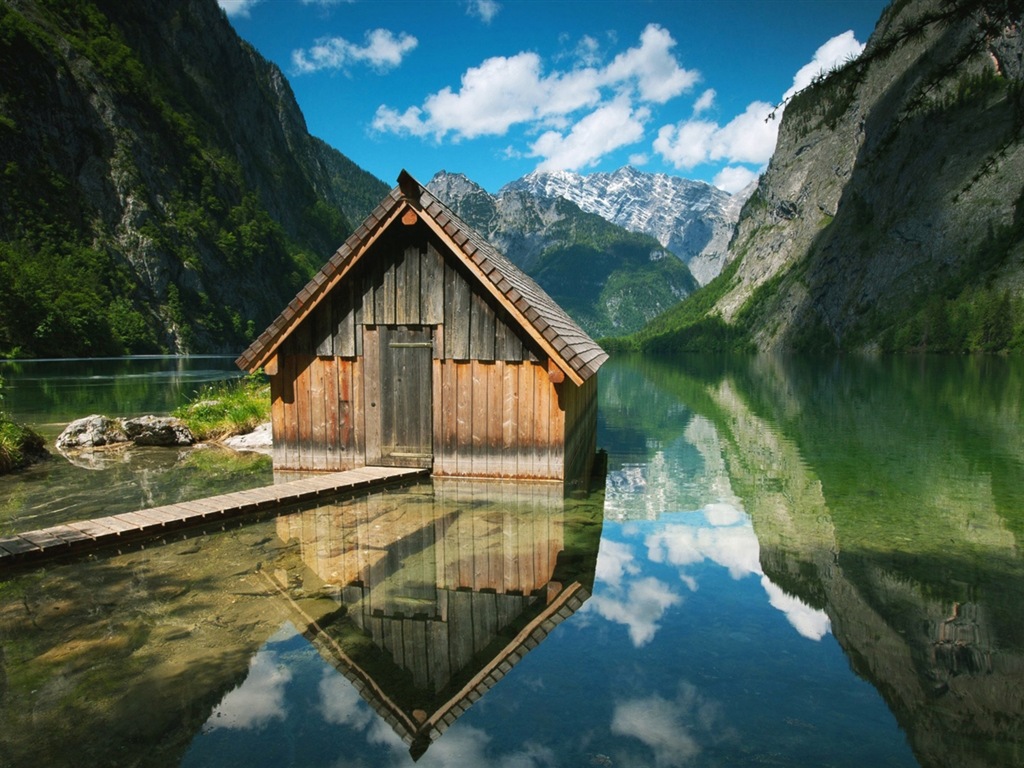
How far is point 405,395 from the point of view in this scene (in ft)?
41.6

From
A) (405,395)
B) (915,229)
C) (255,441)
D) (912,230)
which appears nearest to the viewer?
(405,395)

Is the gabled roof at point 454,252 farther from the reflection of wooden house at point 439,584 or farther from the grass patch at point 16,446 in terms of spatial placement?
the grass patch at point 16,446

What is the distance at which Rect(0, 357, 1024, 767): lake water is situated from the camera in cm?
483

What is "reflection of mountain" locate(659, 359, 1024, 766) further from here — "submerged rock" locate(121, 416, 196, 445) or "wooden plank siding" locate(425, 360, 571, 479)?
"submerged rock" locate(121, 416, 196, 445)

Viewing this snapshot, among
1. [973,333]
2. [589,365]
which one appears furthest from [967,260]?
[589,365]

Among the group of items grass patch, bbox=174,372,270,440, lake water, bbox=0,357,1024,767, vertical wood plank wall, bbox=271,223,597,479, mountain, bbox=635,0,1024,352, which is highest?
mountain, bbox=635,0,1024,352

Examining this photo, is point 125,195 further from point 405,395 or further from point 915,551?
point 915,551

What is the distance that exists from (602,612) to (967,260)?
10803 cm

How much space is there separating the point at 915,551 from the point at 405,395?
8.87 metres

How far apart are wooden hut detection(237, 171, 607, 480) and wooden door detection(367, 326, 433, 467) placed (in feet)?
0.07

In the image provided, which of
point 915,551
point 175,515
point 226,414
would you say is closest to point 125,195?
point 226,414

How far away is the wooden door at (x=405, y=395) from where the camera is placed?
1255 cm

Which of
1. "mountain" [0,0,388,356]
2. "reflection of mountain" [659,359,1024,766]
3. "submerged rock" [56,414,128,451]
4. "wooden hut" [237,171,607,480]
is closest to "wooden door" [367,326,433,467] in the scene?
"wooden hut" [237,171,607,480]

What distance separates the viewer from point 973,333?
267 ft
